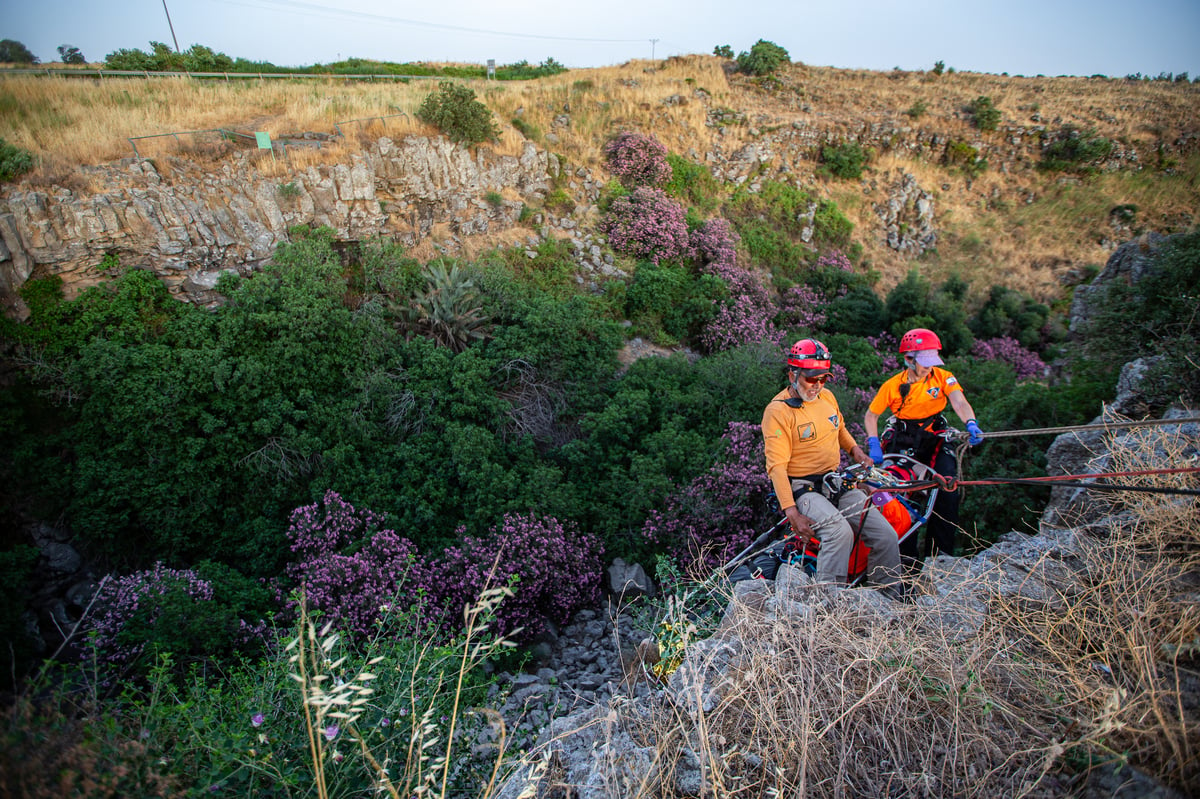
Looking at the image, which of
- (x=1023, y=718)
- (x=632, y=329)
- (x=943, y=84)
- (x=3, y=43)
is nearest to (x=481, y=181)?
(x=632, y=329)

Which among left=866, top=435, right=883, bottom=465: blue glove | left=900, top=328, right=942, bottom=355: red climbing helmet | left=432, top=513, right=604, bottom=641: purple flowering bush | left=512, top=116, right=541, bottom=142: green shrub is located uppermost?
left=512, top=116, right=541, bottom=142: green shrub

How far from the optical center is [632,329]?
10.9 m

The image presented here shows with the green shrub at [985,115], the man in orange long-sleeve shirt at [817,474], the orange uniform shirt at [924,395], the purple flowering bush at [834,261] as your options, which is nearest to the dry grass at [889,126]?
the green shrub at [985,115]

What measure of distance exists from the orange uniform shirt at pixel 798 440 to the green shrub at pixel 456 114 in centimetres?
997

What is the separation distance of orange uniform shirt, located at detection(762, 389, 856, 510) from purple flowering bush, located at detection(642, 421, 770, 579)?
204 cm

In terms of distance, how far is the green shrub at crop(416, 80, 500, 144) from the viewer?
11047 millimetres

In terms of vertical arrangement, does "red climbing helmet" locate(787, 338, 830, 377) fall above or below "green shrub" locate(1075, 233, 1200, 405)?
above

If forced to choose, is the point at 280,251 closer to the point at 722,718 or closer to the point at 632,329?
the point at 632,329

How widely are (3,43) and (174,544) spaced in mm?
10403

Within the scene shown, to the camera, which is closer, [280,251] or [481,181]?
[280,251]

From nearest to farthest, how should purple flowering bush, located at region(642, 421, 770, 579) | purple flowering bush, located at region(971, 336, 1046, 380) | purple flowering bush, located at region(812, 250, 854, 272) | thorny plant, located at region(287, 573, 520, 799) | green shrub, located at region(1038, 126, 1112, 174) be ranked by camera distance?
thorny plant, located at region(287, 573, 520, 799)
purple flowering bush, located at region(642, 421, 770, 579)
purple flowering bush, located at region(971, 336, 1046, 380)
purple flowering bush, located at region(812, 250, 854, 272)
green shrub, located at region(1038, 126, 1112, 174)

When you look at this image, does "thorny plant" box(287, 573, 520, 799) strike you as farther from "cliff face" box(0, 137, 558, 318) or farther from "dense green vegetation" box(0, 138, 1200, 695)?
"cliff face" box(0, 137, 558, 318)

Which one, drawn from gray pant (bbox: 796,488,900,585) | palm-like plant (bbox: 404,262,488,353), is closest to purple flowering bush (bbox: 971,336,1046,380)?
gray pant (bbox: 796,488,900,585)

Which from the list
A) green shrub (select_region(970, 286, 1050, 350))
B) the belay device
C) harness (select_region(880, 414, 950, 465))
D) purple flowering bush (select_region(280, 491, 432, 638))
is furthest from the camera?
green shrub (select_region(970, 286, 1050, 350))
